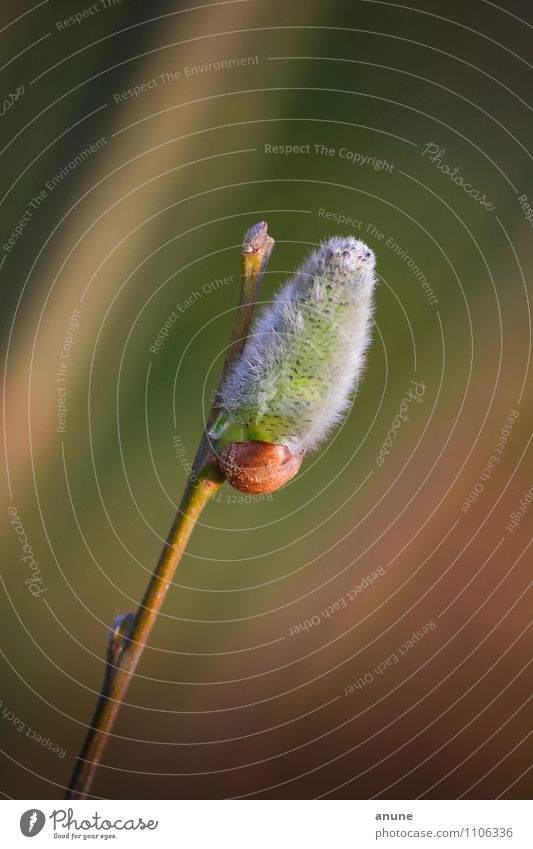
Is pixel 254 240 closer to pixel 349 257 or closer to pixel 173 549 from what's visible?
pixel 349 257

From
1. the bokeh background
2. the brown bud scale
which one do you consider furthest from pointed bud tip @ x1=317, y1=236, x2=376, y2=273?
the bokeh background

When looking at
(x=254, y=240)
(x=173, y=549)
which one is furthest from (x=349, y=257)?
(x=173, y=549)

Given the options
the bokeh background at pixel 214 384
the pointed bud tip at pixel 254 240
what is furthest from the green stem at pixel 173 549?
the bokeh background at pixel 214 384

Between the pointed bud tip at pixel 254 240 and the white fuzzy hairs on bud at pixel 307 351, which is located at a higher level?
the pointed bud tip at pixel 254 240

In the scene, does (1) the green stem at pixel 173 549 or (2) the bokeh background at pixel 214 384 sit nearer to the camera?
(1) the green stem at pixel 173 549

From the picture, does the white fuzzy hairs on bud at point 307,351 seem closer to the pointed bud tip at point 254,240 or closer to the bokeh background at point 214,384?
the pointed bud tip at point 254,240

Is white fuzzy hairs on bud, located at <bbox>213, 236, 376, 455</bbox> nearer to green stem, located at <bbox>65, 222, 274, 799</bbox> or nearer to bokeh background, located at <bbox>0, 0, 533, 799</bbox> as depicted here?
green stem, located at <bbox>65, 222, 274, 799</bbox>
